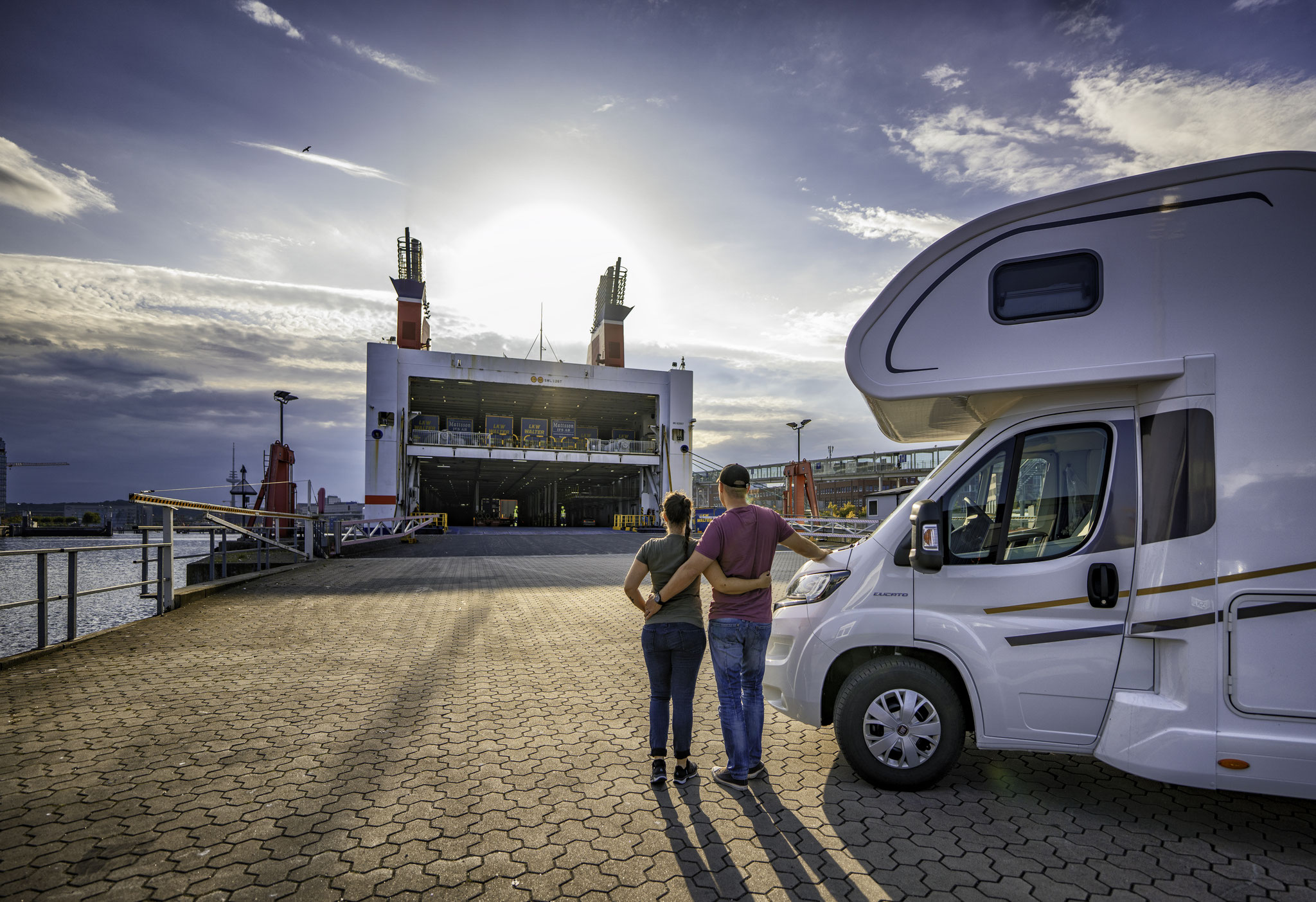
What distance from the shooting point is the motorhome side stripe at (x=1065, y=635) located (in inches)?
132

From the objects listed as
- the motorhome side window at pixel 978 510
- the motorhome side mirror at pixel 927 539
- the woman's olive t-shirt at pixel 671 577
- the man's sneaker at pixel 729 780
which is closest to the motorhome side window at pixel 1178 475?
the motorhome side window at pixel 978 510

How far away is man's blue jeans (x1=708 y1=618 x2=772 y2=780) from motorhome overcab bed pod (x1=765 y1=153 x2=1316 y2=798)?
1.06ft

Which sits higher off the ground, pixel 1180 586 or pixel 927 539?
pixel 927 539

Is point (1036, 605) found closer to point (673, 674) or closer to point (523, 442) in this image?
point (673, 674)

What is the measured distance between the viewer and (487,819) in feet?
11.2

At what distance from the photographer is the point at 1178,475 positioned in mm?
3314

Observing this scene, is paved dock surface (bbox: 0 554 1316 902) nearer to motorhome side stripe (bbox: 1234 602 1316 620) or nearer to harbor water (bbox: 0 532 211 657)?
motorhome side stripe (bbox: 1234 602 1316 620)

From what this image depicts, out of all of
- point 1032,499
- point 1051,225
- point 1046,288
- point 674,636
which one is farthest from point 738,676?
Answer: point 1051,225

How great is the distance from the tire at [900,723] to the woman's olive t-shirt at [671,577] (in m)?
1.01

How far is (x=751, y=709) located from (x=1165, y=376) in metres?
2.83

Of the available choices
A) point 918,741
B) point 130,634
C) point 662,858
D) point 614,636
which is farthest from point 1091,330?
point 130,634

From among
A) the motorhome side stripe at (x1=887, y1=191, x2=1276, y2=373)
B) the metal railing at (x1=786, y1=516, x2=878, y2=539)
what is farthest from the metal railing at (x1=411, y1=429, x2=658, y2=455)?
the motorhome side stripe at (x1=887, y1=191, x2=1276, y2=373)

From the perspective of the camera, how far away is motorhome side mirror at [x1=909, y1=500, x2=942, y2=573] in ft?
11.9

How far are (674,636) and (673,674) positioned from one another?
10.4 inches
